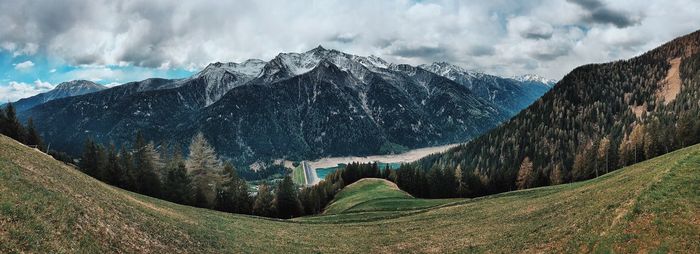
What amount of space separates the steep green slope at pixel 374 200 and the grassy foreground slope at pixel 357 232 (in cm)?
3110

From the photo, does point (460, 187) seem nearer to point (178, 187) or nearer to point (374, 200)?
point (374, 200)

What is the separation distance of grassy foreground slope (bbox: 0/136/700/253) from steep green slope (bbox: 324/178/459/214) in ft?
102

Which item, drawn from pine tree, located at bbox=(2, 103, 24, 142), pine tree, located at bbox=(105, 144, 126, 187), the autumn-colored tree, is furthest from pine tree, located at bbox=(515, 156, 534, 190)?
pine tree, located at bbox=(2, 103, 24, 142)

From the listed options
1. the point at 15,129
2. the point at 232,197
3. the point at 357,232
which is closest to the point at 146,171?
the point at 232,197

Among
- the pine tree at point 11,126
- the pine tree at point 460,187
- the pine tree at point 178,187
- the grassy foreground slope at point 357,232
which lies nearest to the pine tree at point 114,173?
the pine tree at point 178,187

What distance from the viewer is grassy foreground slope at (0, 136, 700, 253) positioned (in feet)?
75.5

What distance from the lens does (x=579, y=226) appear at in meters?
29.5

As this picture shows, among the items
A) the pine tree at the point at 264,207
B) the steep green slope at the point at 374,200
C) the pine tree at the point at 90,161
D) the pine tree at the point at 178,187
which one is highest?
the pine tree at the point at 90,161

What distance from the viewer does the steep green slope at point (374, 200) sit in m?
83.0

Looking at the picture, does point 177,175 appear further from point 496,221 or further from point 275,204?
point 496,221

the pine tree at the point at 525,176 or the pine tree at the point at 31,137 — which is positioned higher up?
the pine tree at the point at 31,137

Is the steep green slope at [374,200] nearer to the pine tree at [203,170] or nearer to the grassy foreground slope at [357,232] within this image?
the pine tree at [203,170]

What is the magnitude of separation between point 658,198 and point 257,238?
35.5 metres

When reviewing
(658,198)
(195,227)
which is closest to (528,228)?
(658,198)
